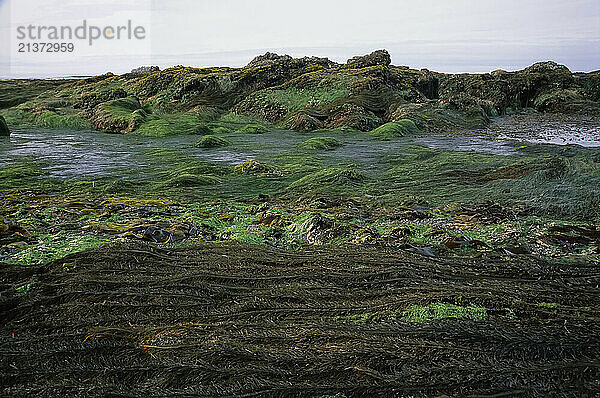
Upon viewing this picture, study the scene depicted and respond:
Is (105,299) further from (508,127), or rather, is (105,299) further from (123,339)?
(508,127)

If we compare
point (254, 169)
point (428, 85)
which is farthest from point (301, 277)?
point (428, 85)

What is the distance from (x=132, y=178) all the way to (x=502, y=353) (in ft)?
23.9

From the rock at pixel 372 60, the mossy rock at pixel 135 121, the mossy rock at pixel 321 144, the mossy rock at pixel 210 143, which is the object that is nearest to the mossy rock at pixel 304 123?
the mossy rock at pixel 321 144

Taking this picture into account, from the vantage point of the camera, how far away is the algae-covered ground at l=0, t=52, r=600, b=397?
2.24 m

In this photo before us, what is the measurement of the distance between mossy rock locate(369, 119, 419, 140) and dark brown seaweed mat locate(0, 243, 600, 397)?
37.6ft

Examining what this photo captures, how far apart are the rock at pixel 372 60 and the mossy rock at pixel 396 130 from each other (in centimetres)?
1040

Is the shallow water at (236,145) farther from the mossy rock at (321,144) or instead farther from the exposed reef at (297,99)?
the exposed reef at (297,99)

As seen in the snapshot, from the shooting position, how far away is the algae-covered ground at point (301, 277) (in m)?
2.24

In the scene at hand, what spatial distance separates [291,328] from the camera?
8.77 feet

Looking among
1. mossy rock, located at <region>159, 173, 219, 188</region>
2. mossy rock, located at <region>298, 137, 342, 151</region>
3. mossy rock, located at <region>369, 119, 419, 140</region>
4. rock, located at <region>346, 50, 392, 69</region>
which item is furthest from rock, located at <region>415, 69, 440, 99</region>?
mossy rock, located at <region>159, 173, 219, 188</region>

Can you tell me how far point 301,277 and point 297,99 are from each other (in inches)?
704

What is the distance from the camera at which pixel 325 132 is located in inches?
651

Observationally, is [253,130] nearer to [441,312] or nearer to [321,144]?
[321,144]

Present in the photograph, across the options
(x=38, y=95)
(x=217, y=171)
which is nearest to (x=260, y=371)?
(x=217, y=171)
